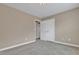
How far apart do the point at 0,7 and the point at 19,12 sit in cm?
57

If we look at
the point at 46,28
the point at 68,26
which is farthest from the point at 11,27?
the point at 68,26

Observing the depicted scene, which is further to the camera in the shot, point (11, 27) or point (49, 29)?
point (11, 27)

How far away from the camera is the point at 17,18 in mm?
3240

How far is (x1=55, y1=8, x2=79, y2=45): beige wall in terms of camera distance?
10.0ft

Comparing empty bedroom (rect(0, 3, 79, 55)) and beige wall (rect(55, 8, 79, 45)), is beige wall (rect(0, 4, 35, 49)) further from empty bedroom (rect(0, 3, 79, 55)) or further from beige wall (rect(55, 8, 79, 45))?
beige wall (rect(55, 8, 79, 45))

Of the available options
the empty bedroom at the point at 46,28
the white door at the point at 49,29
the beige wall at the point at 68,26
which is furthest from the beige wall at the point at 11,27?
the beige wall at the point at 68,26

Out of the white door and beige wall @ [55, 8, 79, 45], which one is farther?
beige wall @ [55, 8, 79, 45]

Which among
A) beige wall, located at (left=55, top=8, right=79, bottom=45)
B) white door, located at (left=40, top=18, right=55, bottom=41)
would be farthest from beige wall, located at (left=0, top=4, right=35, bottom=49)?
beige wall, located at (left=55, top=8, right=79, bottom=45)

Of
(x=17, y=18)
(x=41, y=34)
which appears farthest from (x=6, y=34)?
(x=41, y=34)

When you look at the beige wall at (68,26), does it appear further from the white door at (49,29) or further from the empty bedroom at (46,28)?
the white door at (49,29)

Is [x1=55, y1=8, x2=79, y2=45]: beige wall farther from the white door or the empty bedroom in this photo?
the white door

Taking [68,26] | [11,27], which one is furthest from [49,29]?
[11,27]

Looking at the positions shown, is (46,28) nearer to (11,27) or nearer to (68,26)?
(68,26)

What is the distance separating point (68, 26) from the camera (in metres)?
3.24
